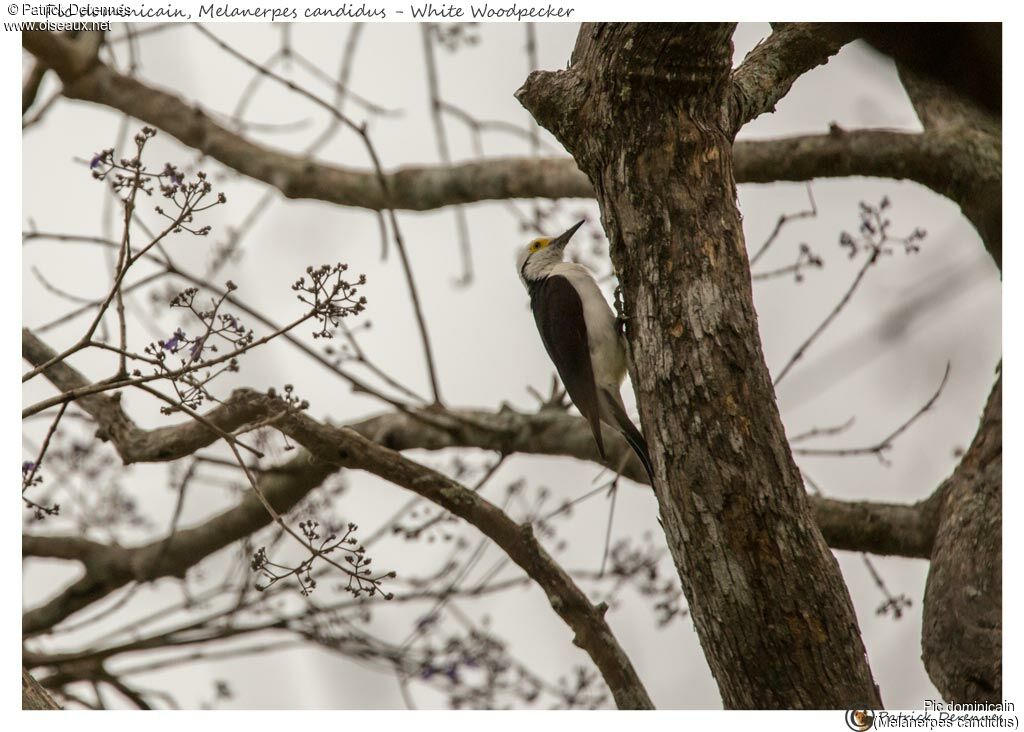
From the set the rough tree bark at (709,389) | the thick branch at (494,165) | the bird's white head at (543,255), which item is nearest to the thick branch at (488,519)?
the rough tree bark at (709,389)

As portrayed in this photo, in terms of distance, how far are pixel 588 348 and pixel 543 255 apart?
126 centimetres

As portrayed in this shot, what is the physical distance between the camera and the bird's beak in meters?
5.11

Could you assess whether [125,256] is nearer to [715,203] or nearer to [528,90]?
[528,90]

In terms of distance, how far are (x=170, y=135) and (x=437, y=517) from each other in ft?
10.3

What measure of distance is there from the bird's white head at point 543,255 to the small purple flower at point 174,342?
2.69 metres

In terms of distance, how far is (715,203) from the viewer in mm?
2693

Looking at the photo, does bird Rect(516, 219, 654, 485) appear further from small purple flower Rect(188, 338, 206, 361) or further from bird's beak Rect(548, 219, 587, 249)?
small purple flower Rect(188, 338, 206, 361)

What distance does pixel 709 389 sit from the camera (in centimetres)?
259

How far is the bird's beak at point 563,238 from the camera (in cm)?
511

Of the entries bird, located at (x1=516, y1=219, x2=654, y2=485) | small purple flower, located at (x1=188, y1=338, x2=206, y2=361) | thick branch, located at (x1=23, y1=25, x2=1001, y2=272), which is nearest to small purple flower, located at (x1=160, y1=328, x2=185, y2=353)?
small purple flower, located at (x1=188, y1=338, x2=206, y2=361)

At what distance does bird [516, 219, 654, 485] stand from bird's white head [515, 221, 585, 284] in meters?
0.48

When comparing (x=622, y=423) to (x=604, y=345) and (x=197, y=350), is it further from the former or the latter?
(x=197, y=350)
